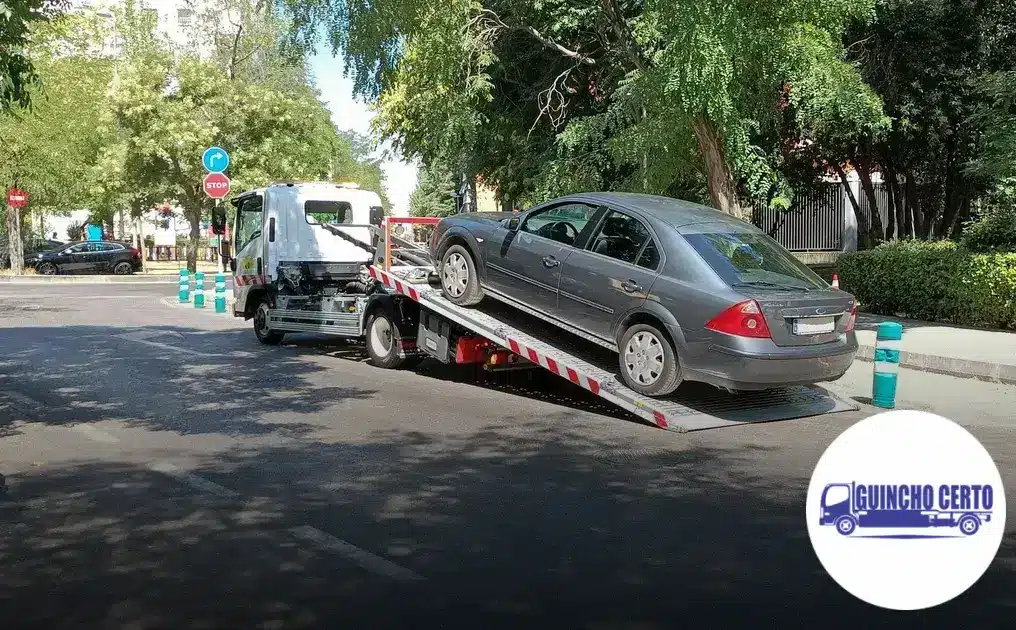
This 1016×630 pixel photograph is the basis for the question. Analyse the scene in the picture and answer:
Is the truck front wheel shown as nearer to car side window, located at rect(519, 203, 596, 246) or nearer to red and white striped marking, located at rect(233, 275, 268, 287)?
car side window, located at rect(519, 203, 596, 246)

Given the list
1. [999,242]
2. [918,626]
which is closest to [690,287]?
[918,626]

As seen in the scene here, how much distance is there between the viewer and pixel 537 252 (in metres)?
10.1

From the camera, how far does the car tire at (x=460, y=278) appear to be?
35.3 ft

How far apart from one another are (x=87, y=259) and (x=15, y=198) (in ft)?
20.5

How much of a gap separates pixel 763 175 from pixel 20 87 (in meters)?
12.5

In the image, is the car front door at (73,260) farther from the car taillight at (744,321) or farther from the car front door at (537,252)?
the car taillight at (744,321)

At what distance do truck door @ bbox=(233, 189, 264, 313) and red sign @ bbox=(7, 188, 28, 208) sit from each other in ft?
77.9

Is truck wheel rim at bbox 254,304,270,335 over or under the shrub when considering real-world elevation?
under

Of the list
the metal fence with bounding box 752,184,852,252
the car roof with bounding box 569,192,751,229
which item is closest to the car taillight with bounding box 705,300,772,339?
the car roof with bounding box 569,192,751,229

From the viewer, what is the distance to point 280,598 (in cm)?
456

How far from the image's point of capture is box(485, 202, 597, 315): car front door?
32.3 ft

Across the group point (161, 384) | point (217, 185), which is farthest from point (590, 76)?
point (161, 384)

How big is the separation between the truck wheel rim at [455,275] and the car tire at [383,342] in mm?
1281

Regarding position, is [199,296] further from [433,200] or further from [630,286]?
[433,200]
